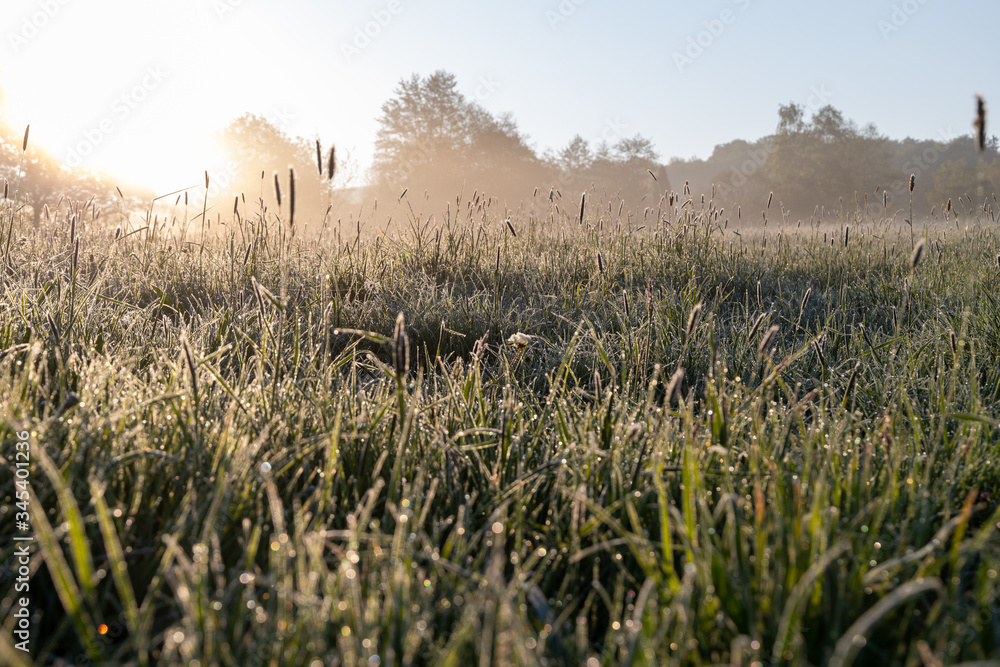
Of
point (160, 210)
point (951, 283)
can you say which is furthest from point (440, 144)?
point (951, 283)

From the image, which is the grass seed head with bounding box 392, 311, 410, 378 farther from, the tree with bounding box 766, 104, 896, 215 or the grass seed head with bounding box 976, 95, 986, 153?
the tree with bounding box 766, 104, 896, 215

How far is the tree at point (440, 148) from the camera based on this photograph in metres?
42.1

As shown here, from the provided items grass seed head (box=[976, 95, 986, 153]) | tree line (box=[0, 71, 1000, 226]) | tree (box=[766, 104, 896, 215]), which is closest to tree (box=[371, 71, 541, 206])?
tree line (box=[0, 71, 1000, 226])

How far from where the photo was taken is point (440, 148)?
42.3 metres

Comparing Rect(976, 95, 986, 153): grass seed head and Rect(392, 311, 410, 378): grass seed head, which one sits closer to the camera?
Rect(392, 311, 410, 378): grass seed head

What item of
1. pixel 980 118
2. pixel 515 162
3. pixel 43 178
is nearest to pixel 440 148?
pixel 515 162

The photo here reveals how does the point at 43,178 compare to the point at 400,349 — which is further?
the point at 43,178

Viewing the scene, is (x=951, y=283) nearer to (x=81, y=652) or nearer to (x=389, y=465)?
(x=389, y=465)

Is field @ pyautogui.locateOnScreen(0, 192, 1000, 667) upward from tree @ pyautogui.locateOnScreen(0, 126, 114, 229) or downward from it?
downward

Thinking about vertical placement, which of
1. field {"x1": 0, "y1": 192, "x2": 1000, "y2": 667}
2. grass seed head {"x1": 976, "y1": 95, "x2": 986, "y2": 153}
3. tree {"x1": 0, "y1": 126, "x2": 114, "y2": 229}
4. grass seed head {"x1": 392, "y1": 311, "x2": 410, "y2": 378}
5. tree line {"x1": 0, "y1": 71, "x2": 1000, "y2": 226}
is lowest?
field {"x1": 0, "y1": 192, "x2": 1000, "y2": 667}

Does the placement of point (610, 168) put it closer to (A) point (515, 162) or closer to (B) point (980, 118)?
(A) point (515, 162)

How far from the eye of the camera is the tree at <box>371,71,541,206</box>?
42.1 metres

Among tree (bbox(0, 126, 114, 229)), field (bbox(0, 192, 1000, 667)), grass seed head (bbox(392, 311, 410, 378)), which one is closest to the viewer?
field (bbox(0, 192, 1000, 667))

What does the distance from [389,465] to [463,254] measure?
2906mm
